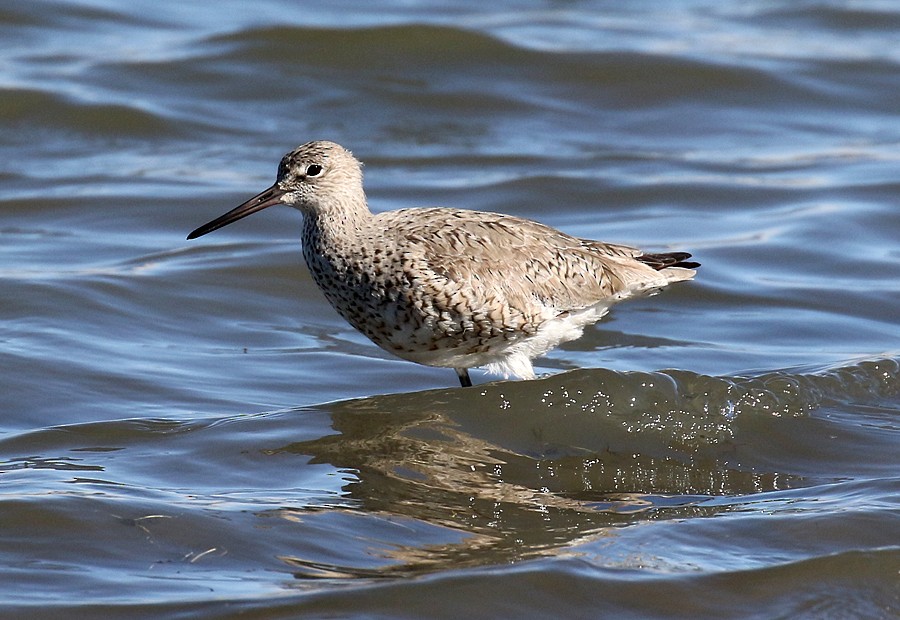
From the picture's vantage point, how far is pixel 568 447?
804 centimetres

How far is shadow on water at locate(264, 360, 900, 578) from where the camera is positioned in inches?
270

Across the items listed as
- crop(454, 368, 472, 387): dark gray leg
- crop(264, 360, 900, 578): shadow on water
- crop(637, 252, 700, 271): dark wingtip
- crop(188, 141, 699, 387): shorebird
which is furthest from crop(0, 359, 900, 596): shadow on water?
crop(637, 252, 700, 271): dark wingtip

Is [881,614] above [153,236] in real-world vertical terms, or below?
below

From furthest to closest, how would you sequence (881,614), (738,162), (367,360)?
(738,162), (367,360), (881,614)

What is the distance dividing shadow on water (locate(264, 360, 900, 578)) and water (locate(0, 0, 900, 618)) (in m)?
0.02

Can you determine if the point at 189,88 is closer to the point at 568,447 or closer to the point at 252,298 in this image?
the point at 252,298

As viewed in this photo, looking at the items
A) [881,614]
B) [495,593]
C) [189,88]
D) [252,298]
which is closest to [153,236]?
[252,298]

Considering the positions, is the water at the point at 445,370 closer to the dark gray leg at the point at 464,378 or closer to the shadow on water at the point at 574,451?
the shadow on water at the point at 574,451

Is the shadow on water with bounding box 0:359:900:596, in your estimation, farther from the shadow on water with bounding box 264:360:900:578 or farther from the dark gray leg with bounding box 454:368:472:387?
the dark gray leg with bounding box 454:368:472:387

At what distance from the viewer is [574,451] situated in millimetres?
7980

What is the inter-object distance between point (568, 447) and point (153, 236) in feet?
17.8

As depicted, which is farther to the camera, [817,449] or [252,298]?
[252,298]

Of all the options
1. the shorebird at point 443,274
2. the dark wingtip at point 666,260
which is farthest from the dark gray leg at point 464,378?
the dark wingtip at point 666,260

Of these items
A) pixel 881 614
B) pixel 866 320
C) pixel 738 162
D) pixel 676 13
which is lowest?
pixel 881 614
